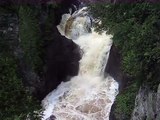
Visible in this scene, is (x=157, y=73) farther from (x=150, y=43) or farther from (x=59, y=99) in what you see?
(x=59, y=99)

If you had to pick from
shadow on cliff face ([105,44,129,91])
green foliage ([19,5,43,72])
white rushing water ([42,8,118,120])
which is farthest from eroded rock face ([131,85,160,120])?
green foliage ([19,5,43,72])

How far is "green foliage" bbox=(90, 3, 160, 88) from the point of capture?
13805 millimetres

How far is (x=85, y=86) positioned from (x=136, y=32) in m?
7.79

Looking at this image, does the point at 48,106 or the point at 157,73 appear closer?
the point at 157,73

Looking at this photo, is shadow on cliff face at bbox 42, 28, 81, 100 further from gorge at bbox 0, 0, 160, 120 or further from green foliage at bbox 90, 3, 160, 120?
green foliage at bbox 90, 3, 160, 120

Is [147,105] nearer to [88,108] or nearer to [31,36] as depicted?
[88,108]

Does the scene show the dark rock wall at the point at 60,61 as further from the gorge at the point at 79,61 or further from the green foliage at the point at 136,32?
the green foliage at the point at 136,32

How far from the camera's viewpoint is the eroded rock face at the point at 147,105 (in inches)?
485

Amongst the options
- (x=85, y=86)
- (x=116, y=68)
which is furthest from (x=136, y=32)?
(x=85, y=86)

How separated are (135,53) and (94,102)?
6.59m

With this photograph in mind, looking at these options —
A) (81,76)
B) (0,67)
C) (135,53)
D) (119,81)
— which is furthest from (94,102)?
(135,53)

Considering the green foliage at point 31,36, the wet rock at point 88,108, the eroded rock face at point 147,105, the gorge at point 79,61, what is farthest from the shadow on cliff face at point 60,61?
the eroded rock face at point 147,105

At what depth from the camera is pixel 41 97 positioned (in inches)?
899

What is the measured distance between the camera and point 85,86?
2369 cm
